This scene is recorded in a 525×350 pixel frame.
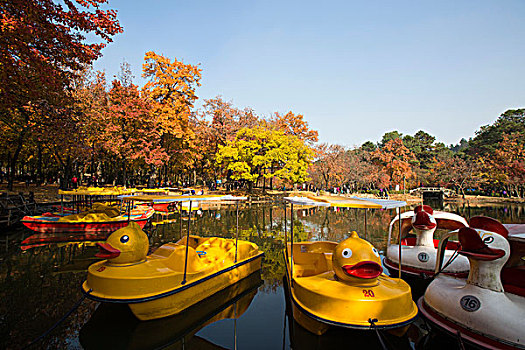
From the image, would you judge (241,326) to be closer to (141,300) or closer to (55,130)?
(141,300)

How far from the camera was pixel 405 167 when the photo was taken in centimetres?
5225

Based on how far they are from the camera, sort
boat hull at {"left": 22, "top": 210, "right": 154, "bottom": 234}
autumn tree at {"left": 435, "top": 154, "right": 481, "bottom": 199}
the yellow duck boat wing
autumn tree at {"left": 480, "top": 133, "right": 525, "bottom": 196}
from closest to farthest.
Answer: the yellow duck boat wing, boat hull at {"left": 22, "top": 210, "right": 154, "bottom": 234}, autumn tree at {"left": 480, "top": 133, "right": 525, "bottom": 196}, autumn tree at {"left": 435, "top": 154, "right": 481, "bottom": 199}

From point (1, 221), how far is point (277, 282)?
18.1m

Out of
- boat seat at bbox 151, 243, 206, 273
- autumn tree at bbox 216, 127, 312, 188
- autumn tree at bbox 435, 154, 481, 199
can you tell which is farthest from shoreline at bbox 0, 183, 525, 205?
boat seat at bbox 151, 243, 206, 273

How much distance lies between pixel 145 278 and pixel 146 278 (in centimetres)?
2

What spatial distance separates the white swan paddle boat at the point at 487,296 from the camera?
4332mm

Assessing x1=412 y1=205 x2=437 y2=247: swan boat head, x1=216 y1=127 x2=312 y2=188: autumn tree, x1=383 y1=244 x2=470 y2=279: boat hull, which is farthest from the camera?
x1=216 y1=127 x2=312 y2=188: autumn tree

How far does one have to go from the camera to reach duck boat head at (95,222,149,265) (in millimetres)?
6059

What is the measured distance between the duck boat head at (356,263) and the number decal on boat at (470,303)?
1.41 metres

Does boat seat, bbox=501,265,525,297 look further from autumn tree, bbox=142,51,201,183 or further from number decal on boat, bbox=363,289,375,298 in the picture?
autumn tree, bbox=142,51,201,183

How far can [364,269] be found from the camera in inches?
197

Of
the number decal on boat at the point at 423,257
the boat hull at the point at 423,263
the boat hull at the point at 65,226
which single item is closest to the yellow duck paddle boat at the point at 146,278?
the boat hull at the point at 423,263

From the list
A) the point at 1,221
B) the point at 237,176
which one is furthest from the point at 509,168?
the point at 1,221

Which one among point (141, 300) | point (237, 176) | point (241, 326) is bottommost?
point (241, 326)
